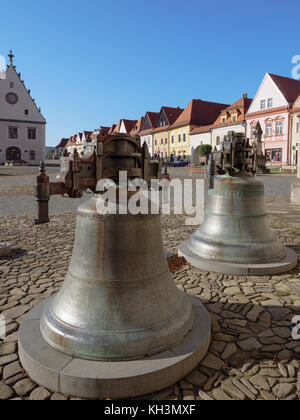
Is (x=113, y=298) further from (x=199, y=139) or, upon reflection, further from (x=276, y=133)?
(x=199, y=139)

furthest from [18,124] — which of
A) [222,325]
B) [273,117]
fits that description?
[222,325]

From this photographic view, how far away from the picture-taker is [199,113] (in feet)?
166

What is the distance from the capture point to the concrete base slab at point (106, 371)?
2213 mm

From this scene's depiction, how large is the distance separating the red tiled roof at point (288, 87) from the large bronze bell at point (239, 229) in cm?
3778

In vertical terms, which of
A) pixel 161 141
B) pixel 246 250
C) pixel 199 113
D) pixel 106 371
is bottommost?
pixel 106 371

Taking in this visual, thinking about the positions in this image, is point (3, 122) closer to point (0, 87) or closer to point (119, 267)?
point (0, 87)

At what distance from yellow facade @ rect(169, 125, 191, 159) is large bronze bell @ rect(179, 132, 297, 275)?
45.3 metres

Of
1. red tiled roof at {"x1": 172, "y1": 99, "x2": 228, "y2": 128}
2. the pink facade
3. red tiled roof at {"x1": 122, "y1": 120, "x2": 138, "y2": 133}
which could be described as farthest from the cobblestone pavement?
red tiled roof at {"x1": 122, "y1": 120, "x2": 138, "y2": 133}

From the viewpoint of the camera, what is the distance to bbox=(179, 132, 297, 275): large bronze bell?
15.3 feet

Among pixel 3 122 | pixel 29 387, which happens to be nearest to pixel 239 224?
pixel 29 387

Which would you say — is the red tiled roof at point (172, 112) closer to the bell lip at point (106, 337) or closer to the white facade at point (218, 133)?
the white facade at point (218, 133)

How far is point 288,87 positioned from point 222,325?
4249cm

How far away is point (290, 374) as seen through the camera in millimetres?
2492
